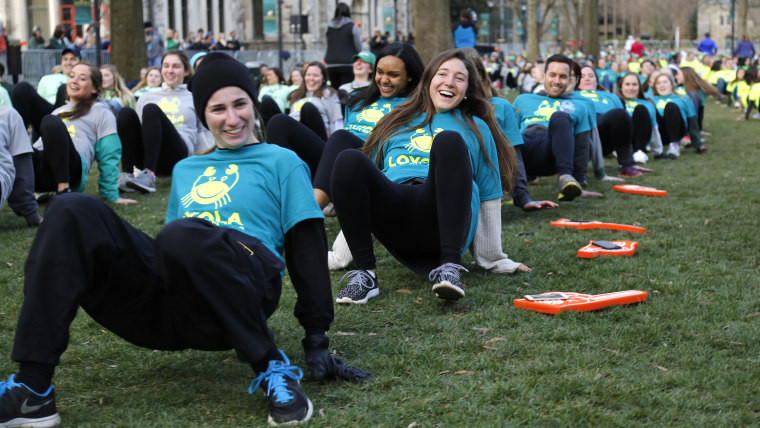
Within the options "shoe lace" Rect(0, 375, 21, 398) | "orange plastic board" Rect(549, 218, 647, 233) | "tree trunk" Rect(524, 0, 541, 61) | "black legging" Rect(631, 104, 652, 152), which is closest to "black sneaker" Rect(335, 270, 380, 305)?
"shoe lace" Rect(0, 375, 21, 398)

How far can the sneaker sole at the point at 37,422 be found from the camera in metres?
3.09

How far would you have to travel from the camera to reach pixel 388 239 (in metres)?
5.15

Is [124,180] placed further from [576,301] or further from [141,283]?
[141,283]

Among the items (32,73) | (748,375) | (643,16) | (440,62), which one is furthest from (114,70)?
(643,16)

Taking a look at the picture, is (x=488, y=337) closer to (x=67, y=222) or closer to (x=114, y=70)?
(x=67, y=222)

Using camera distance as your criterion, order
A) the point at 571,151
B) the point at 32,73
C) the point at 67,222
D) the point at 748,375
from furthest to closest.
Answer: the point at 32,73 < the point at 571,151 < the point at 748,375 < the point at 67,222

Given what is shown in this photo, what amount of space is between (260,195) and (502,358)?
128 cm

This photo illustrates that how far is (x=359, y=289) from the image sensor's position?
504cm

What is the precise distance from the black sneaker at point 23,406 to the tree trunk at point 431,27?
42.8ft

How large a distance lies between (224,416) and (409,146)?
250 centimetres

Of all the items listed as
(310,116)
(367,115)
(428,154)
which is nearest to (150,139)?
(310,116)

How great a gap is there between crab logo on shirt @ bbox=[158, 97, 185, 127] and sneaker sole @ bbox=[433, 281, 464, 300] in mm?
5761

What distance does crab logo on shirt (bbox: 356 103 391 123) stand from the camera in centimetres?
632

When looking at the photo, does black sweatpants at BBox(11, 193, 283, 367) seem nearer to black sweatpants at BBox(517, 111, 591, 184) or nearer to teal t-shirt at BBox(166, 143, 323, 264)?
teal t-shirt at BBox(166, 143, 323, 264)
